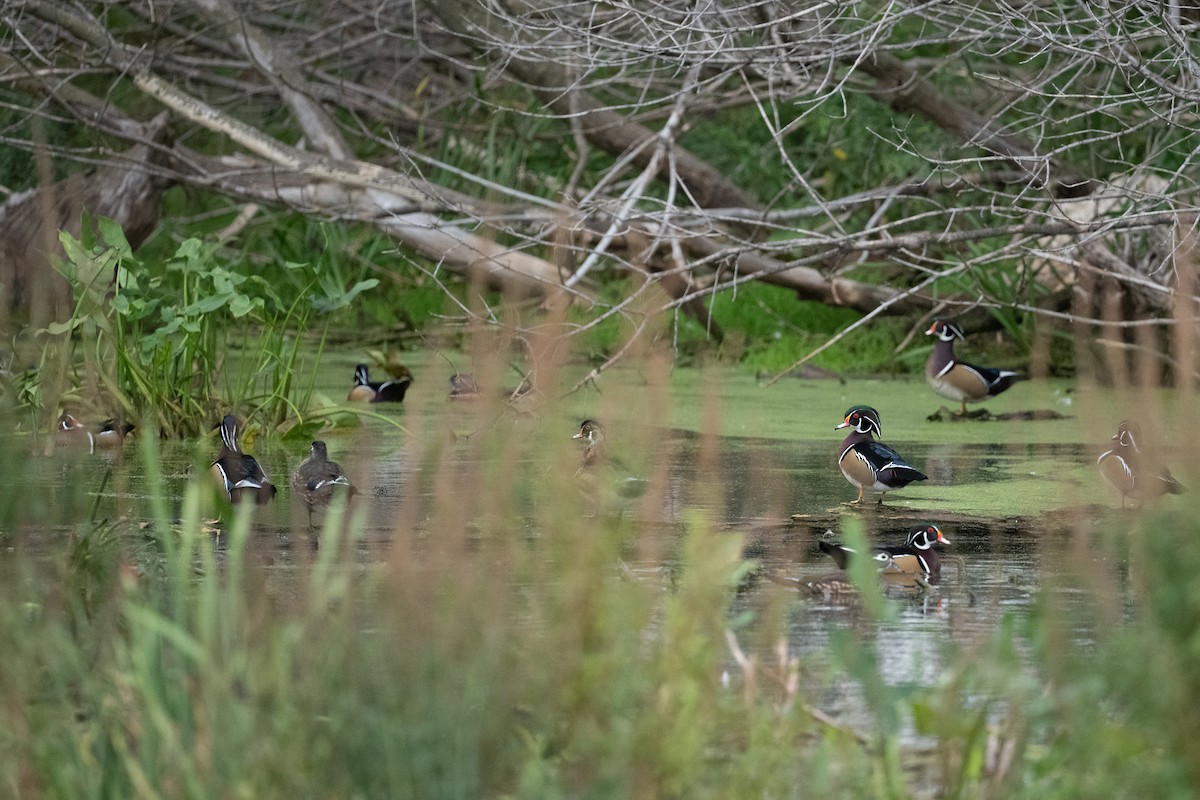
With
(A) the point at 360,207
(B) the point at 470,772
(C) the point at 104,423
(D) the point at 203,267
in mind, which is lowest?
(B) the point at 470,772

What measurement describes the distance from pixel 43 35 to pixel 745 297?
492 centimetres

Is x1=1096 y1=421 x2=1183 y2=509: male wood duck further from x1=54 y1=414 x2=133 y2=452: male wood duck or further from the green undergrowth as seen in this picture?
x1=54 y1=414 x2=133 y2=452: male wood duck

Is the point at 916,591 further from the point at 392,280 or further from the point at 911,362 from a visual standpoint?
the point at 392,280

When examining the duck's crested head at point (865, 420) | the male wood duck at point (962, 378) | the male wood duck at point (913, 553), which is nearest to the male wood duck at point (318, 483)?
the male wood duck at point (913, 553)

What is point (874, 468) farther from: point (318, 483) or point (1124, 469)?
point (318, 483)

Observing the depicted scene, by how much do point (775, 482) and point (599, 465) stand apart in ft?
2.65

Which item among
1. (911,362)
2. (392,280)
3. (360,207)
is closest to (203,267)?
(360,207)

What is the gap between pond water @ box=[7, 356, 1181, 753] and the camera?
14.1 feet

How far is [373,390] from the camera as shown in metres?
9.59

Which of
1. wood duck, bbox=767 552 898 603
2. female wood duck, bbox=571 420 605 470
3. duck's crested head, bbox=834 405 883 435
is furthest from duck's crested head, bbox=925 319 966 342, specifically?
wood duck, bbox=767 552 898 603

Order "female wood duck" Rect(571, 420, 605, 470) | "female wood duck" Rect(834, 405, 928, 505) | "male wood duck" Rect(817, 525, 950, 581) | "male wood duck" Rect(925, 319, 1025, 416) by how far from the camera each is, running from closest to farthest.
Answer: "male wood duck" Rect(817, 525, 950, 581) < "female wood duck" Rect(834, 405, 928, 505) < "female wood duck" Rect(571, 420, 605, 470) < "male wood duck" Rect(925, 319, 1025, 416)

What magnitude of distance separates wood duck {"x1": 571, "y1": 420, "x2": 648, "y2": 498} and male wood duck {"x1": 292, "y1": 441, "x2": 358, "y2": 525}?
797mm

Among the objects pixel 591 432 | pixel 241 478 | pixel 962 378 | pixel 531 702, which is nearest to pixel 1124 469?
pixel 591 432

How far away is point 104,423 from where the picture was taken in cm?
772
